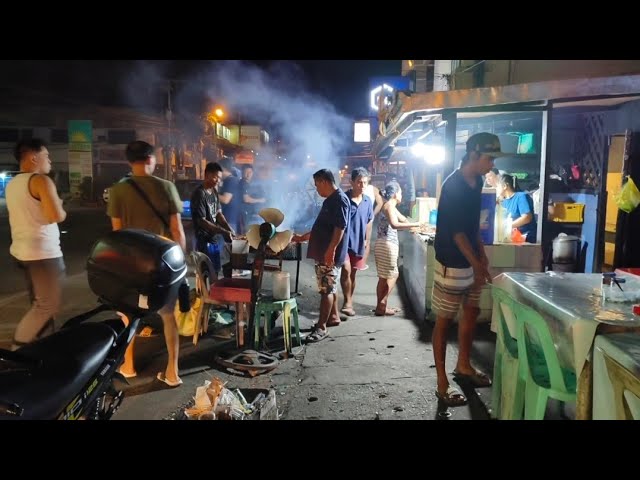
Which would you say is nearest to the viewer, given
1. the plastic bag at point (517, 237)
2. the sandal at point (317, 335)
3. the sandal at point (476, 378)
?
the sandal at point (476, 378)

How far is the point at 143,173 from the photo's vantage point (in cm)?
445

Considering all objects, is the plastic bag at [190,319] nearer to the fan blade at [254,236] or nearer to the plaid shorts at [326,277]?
the fan blade at [254,236]

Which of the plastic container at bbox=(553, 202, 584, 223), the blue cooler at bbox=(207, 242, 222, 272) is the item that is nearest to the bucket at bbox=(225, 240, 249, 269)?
the blue cooler at bbox=(207, 242, 222, 272)

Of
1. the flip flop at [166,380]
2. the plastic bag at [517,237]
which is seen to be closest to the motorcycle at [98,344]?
the flip flop at [166,380]

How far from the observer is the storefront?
237 inches

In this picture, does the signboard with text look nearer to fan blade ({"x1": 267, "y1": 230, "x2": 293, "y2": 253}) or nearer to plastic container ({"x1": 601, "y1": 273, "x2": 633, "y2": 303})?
fan blade ({"x1": 267, "y1": 230, "x2": 293, "y2": 253})

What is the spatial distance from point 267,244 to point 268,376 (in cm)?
141

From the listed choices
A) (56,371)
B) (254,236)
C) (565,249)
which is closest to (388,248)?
(254,236)

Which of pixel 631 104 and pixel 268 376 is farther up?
pixel 631 104

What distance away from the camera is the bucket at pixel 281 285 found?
5332 millimetres

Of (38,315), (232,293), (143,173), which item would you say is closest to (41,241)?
(38,315)

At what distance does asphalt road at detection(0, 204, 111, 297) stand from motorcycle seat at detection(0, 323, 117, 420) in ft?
7.98

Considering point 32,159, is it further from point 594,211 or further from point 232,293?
point 594,211

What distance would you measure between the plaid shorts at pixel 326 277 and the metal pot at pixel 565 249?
4.00m
